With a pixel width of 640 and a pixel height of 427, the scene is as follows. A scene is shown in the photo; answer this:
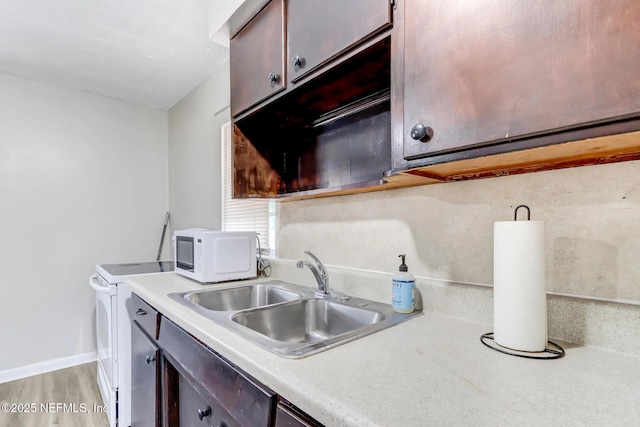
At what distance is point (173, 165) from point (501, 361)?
3.29 m

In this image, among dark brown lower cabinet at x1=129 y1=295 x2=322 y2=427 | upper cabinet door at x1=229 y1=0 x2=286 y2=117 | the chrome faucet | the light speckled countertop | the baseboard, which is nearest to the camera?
the light speckled countertop

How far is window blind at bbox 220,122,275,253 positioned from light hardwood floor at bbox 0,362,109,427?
1.52m

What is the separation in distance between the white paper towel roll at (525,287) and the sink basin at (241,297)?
0.87m

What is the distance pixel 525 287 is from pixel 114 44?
264cm

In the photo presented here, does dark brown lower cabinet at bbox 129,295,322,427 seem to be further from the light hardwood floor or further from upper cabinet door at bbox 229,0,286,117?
upper cabinet door at bbox 229,0,286,117

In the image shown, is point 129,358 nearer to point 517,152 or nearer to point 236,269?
point 236,269

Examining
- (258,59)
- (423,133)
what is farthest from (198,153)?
(423,133)

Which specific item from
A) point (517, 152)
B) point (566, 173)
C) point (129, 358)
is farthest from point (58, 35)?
point (566, 173)

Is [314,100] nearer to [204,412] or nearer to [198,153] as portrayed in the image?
[204,412]

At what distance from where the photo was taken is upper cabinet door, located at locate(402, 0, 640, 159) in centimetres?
53

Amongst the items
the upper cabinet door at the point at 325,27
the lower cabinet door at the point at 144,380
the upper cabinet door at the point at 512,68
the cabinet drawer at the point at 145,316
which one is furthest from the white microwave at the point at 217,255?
the upper cabinet door at the point at 512,68

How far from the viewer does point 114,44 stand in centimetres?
210

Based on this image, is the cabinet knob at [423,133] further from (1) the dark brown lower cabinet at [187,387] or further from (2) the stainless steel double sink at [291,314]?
(1) the dark brown lower cabinet at [187,387]

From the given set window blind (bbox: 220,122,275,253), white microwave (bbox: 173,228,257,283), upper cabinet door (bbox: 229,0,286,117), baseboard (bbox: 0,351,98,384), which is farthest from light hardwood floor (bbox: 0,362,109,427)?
upper cabinet door (bbox: 229,0,286,117)
